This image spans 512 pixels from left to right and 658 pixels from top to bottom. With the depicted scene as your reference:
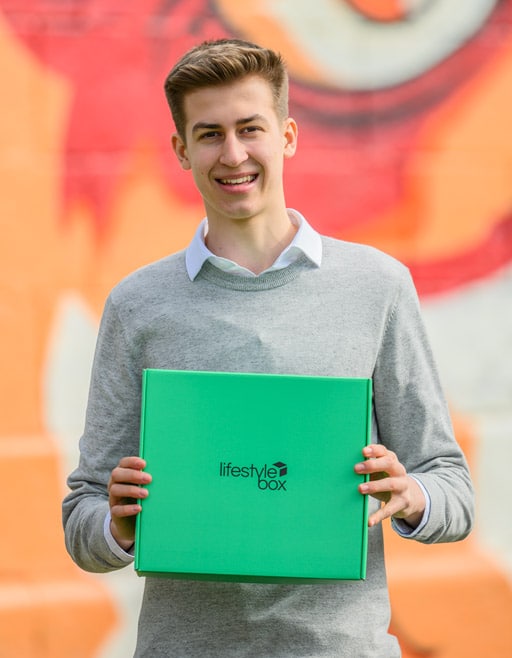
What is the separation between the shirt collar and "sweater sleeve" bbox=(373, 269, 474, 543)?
0.14 meters

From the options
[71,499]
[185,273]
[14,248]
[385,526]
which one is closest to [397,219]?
[385,526]

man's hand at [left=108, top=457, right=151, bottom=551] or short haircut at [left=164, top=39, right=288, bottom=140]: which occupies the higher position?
short haircut at [left=164, top=39, right=288, bottom=140]

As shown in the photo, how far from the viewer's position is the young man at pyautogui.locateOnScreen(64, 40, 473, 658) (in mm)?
1401

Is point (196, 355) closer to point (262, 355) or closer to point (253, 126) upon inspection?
point (262, 355)

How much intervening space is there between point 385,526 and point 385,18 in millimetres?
1238

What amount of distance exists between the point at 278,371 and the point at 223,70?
17.2 inches

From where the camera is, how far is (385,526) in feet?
8.24

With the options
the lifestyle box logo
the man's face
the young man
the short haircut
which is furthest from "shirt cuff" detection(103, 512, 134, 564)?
the short haircut

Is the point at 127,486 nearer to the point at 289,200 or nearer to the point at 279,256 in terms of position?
the point at 279,256

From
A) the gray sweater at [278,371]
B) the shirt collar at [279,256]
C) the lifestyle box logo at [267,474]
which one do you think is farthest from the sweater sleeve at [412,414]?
the lifestyle box logo at [267,474]

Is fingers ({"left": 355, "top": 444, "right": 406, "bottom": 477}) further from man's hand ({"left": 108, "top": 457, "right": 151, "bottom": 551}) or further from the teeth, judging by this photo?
the teeth

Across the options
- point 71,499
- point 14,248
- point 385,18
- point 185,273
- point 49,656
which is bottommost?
point 49,656

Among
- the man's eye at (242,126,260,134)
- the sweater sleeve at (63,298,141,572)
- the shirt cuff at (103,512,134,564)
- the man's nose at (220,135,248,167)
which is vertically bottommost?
the shirt cuff at (103,512,134,564)

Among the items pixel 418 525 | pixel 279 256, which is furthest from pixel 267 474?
pixel 279 256
